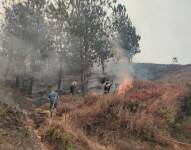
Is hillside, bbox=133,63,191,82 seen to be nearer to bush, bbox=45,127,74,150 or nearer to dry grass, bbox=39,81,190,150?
dry grass, bbox=39,81,190,150

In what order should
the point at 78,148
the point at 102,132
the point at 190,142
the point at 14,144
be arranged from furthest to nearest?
the point at 190,142, the point at 102,132, the point at 78,148, the point at 14,144

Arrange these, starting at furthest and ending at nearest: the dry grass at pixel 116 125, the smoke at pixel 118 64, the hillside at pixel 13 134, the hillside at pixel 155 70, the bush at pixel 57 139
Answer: the hillside at pixel 155 70, the smoke at pixel 118 64, the dry grass at pixel 116 125, the bush at pixel 57 139, the hillside at pixel 13 134

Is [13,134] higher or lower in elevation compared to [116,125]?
higher

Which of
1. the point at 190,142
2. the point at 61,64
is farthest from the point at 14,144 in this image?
the point at 61,64

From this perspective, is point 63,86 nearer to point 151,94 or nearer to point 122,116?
point 151,94

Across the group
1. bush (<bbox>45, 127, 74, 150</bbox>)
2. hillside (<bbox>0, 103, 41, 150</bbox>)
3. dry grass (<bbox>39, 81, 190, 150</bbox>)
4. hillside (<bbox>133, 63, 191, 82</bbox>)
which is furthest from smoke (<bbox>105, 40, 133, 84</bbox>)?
hillside (<bbox>0, 103, 41, 150</bbox>)

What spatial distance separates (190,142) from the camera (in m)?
19.6

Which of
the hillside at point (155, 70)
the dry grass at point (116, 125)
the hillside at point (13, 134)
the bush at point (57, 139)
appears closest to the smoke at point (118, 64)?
the hillside at point (155, 70)

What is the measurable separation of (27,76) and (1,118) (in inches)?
1372

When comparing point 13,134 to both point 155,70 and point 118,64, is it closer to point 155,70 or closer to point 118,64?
point 118,64

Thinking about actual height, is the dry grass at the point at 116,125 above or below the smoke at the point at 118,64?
below

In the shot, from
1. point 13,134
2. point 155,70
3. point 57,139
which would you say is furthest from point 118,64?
point 13,134

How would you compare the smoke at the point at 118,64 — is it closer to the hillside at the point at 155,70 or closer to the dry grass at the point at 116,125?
the hillside at the point at 155,70

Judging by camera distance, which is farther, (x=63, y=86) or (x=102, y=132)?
(x=63, y=86)
